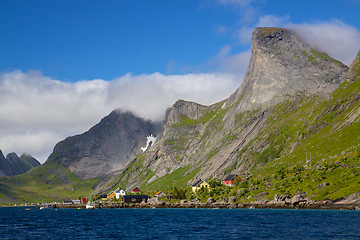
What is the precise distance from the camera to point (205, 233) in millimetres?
84062

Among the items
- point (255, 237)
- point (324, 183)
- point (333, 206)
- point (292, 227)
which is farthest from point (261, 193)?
point (255, 237)

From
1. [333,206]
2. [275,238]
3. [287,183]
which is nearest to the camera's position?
[275,238]

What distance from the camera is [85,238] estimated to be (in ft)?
264

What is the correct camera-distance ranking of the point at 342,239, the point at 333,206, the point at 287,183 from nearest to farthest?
the point at 342,239 < the point at 333,206 < the point at 287,183

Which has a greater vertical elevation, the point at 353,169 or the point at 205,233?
the point at 353,169

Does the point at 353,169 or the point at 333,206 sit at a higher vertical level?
the point at 353,169

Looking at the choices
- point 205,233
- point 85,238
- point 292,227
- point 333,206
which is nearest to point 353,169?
point 333,206

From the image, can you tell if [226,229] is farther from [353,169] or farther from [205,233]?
[353,169]

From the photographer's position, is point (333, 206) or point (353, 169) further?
point (353, 169)

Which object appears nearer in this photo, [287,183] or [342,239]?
[342,239]

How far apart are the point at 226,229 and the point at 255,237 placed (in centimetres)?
1580

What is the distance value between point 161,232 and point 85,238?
17.5m

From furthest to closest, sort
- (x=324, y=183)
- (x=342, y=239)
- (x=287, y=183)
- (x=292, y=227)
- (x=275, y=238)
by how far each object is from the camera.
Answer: (x=287, y=183), (x=324, y=183), (x=292, y=227), (x=275, y=238), (x=342, y=239)

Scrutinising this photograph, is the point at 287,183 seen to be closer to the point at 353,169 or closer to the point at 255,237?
the point at 353,169
